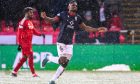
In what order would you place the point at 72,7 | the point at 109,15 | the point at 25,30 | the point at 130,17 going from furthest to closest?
the point at 130,17
the point at 109,15
the point at 25,30
the point at 72,7

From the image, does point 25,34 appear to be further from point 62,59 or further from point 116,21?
point 116,21

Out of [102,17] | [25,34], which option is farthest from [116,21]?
[25,34]

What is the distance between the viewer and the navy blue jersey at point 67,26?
14.4m

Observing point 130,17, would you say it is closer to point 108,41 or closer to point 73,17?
point 108,41

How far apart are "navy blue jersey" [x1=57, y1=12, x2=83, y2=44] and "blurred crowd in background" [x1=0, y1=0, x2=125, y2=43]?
29.3 feet

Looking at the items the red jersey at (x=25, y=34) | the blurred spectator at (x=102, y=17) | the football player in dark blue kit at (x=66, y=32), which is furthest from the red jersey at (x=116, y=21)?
the football player in dark blue kit at (x=66, y=32)

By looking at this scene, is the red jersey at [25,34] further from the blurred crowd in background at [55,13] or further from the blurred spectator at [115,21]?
the blurred spectator at [115,21]

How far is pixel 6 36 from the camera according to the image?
924 inches

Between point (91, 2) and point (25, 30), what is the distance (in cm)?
845

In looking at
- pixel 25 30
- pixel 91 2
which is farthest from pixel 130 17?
pixel 25 30

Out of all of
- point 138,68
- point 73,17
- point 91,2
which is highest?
point 73,17

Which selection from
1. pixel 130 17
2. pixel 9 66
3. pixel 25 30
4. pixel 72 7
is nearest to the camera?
pixel 72 7

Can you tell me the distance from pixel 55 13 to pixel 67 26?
1033 centimetres

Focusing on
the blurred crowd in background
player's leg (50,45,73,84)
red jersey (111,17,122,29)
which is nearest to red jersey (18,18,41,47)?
player's leg (50,45,73,84)
